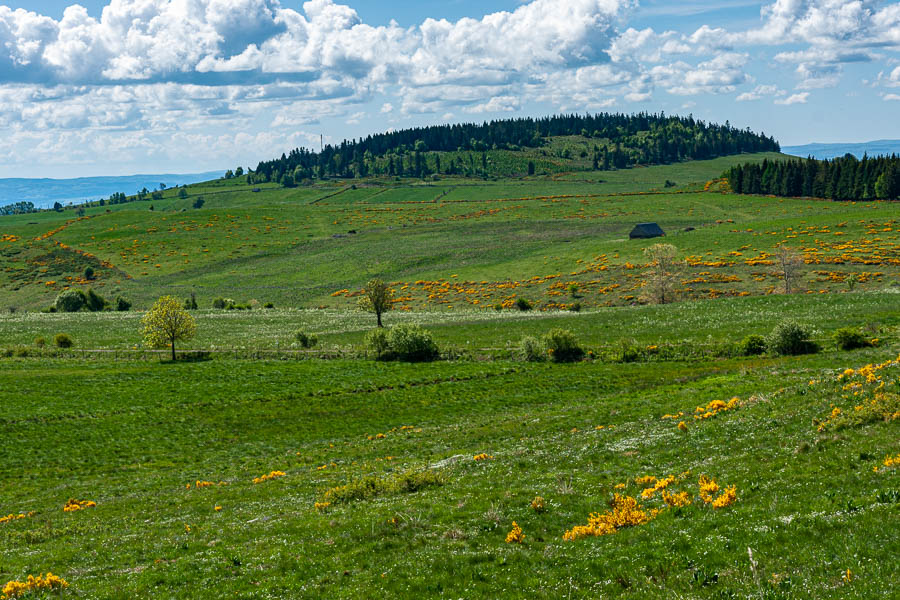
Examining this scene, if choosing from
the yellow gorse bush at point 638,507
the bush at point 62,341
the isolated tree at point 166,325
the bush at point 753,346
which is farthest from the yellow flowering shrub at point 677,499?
the bush at point 62,341

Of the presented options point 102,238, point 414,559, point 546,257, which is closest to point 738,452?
point 414,559

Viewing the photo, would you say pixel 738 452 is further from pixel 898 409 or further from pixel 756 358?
pixel 756 358

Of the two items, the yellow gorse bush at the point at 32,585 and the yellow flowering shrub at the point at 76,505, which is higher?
the yellow gorse bush at the point at 32,585

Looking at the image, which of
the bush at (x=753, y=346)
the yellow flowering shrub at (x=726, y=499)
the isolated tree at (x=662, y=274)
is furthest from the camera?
the isolated tree at (x=662, y=274)

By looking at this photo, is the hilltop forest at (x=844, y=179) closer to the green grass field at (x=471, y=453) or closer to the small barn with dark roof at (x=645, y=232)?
the small barn with dark roof at (x=645, y=232)

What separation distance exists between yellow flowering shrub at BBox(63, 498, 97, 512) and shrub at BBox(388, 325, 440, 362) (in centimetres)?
3709

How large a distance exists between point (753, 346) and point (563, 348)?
56.0 ft

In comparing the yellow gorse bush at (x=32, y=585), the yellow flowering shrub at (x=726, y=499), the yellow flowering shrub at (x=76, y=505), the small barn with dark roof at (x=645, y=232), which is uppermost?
the small barn with dark roof at (x=645, y=232)

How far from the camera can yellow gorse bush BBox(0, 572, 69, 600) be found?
55.6 feet

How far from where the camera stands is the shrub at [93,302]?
122 m

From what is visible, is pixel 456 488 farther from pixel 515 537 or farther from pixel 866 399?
pixel 866 399

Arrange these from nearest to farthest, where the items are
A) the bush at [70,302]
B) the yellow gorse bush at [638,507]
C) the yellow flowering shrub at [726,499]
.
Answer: the yellow flowering shrub at [726,499], the yellow gorse bush at [638,507], the bush at [70,302]

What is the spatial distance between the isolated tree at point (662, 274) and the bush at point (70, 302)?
107150 mm

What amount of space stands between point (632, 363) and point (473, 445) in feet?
89.3
